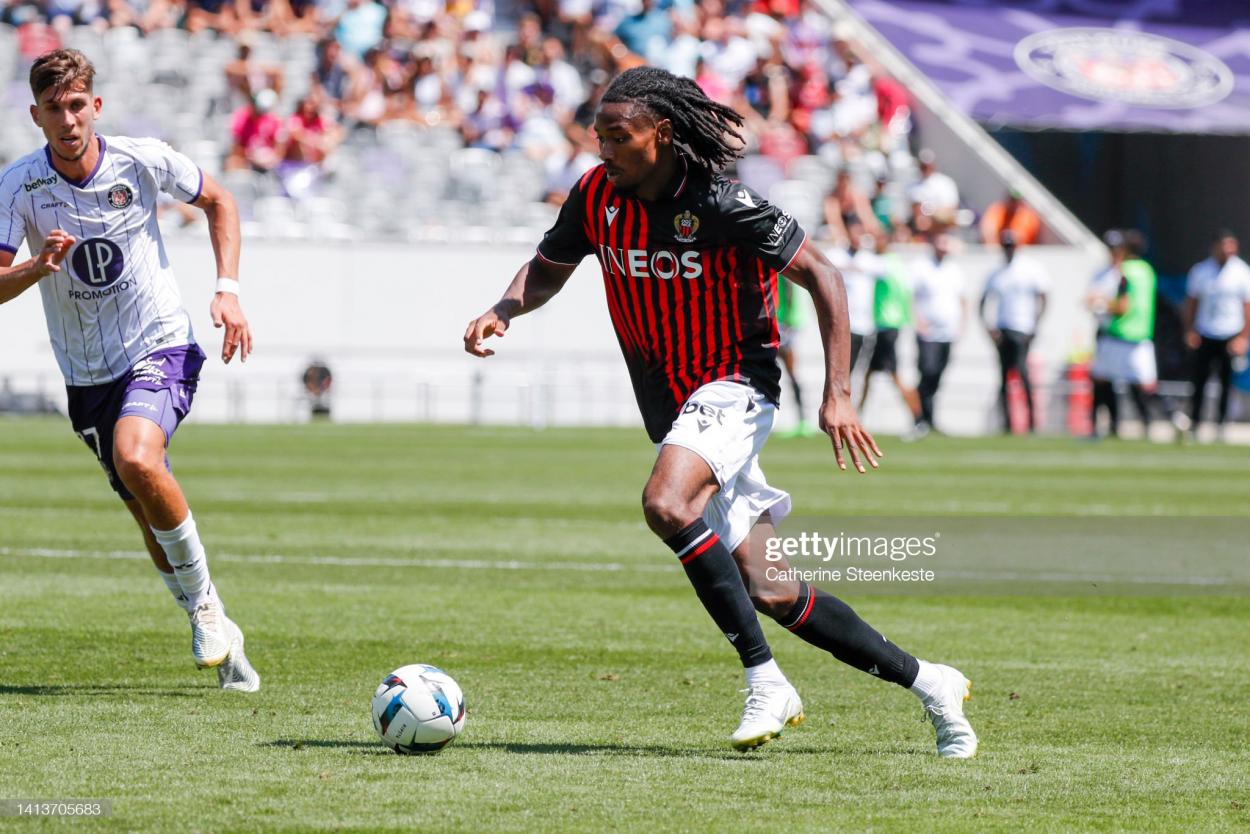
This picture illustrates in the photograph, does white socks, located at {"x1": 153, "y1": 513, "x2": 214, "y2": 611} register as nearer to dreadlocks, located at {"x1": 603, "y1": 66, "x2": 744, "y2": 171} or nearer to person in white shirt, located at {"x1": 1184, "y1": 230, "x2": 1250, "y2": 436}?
dreadlocks, located at {"x1": 603, "y1": 66, "x2": 744, "y2": 171}

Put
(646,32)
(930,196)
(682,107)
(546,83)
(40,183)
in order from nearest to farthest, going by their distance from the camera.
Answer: (682,107) → (40,183) → (930,196) → (546,83) → (646,32)

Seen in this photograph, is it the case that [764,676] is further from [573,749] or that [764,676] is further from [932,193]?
[932,193]

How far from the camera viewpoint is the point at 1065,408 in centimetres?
2788

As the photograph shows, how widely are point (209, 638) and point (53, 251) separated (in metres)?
1.50

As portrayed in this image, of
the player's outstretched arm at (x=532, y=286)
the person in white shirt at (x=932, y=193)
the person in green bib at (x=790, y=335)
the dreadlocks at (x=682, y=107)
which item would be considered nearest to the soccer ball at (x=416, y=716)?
the player's outstretched arm at (x=532, y=286)

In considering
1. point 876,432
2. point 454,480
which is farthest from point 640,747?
point 876,432

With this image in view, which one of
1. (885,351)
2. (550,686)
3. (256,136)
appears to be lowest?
(885,351)

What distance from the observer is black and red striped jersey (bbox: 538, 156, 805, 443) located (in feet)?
A: 20.4

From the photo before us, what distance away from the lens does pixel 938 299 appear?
971 inches

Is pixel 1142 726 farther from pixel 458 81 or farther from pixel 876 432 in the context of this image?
pixel 458 81

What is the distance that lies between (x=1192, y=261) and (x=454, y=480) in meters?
21.2

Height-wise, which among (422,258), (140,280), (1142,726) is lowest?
(422,258)

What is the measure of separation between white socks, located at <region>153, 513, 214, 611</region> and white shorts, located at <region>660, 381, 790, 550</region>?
2015 mm

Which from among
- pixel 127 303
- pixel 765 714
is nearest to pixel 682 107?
pixel 765 714
